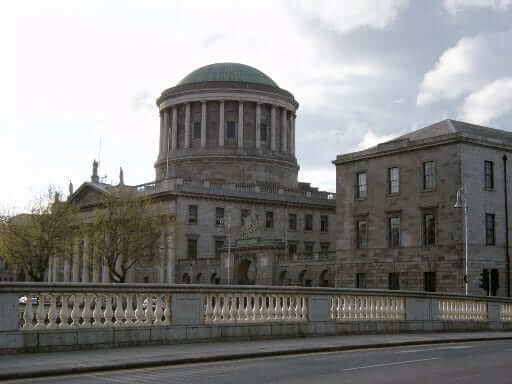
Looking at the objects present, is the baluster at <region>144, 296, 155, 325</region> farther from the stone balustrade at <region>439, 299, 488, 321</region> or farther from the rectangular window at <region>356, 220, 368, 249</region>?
the rectangular window at <region>356, 220, 368, 249</region>

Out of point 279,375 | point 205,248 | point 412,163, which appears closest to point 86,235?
point 205,248

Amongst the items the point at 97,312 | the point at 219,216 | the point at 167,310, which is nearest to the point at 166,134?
the point at 219,216

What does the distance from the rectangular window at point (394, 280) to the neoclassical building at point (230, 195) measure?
7663 mm

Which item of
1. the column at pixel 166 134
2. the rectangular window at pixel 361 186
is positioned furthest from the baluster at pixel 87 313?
the column at pixel 166 134

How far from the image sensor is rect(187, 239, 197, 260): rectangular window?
82812 millimetres

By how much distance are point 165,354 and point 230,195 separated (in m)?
Answer: 69.9

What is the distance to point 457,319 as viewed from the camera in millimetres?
29953

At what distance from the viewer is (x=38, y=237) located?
70.8 metres

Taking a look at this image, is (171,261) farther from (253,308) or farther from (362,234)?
(253,308)

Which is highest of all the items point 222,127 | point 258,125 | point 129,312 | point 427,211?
point 258,125

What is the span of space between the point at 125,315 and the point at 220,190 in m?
67.7

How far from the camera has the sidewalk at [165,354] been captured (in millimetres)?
14841

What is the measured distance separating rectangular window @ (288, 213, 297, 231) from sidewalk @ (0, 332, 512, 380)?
2636 inches

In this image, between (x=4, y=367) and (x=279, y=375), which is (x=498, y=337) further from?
(x=4, y=367)
